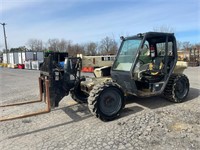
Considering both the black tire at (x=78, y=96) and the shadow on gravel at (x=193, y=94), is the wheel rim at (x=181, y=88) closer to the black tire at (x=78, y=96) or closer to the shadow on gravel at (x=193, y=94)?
the shadow on gravel at (x=193, y=94)

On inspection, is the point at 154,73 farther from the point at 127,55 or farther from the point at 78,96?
the point at 78,96

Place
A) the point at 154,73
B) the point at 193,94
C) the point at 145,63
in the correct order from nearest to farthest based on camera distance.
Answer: the point at 154,73, the point at 145,63, the point at 193,94

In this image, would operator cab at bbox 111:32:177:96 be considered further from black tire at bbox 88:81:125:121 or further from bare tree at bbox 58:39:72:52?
bare tree at bbox 58:39:72:52

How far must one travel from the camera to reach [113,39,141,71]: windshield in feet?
18.7

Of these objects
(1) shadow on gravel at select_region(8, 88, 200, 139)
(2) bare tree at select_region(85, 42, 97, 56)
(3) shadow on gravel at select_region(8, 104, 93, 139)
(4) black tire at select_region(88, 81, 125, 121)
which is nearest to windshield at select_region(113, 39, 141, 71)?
(4) black tire at select_region(88, 81, 125, 121)

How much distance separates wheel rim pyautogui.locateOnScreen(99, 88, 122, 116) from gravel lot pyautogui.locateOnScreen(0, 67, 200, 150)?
281 millimetres

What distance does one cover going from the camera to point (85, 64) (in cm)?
2019

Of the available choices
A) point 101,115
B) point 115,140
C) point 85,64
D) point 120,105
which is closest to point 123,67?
point 120,105

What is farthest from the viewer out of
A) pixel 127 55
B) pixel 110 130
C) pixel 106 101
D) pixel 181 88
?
pixel 181 88

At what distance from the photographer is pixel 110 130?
4496 mm

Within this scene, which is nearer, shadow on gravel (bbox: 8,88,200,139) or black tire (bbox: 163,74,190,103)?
shadow on gravel (bbox: 8,88,200,139)

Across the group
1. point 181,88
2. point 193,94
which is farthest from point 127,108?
point 193,94

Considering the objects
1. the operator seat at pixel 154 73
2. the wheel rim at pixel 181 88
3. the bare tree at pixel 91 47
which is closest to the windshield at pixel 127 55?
the operator seat at pixel 154 73

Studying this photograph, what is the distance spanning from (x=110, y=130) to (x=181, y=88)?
339 cm
